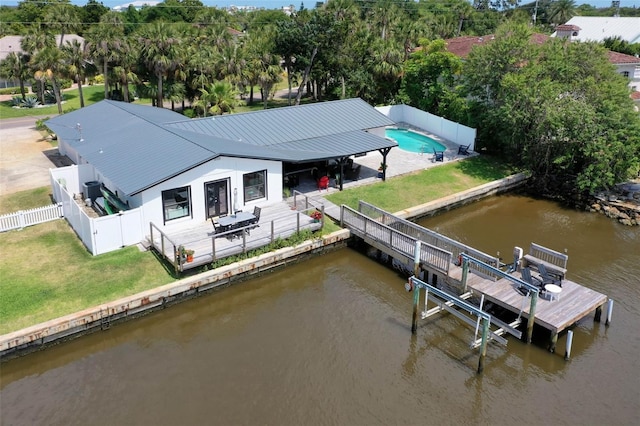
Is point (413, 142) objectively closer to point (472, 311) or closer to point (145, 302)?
point (472, 311)

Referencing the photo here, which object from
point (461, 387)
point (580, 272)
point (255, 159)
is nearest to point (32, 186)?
point (255, 159)

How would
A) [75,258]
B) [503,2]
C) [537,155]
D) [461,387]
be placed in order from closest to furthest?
1. [461,387]
2. [75,258]
3. [537,155]
4. [503,2]

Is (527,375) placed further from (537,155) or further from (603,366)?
(537,155)

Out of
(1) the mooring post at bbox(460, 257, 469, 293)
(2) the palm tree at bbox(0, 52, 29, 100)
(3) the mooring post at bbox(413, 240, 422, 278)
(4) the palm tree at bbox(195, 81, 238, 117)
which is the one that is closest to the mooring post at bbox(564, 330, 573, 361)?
(1) the mooring post at bbox(460, 257, 469, 293)

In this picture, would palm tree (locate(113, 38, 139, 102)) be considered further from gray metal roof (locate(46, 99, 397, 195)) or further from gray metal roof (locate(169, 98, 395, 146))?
gray metal roof (locate(169, 98, 395, 146))

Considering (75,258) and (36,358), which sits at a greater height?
(75,258)

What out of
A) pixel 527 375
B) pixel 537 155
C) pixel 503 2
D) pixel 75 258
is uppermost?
pixel 503 2
